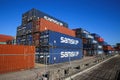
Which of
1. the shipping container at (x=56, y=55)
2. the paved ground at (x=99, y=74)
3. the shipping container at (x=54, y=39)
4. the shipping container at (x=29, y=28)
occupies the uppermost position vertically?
the shipping container at (x=29, y=28)

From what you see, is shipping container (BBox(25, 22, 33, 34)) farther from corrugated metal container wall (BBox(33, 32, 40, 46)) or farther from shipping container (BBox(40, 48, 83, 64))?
shipping container (BBox(40, 48, 83, 64))

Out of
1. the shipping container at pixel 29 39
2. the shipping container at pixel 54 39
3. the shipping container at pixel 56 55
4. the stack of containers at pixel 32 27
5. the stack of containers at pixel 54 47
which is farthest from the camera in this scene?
the shipping container at pixel 29 39

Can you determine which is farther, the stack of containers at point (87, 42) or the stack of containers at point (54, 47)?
the stack of containers at point (87, 42)

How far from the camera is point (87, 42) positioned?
53.1 m

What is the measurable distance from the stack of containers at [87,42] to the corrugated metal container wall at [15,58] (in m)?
32.9

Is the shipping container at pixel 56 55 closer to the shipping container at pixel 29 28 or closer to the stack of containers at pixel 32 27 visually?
the stack of containers at pixel 32 27

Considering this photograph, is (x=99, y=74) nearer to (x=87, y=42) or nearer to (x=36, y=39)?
(x=36, y=39)

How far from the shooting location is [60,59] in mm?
24312

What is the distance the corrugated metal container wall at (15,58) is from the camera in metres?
14.1

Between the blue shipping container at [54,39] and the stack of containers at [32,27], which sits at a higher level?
the stack of containers at [32,27]

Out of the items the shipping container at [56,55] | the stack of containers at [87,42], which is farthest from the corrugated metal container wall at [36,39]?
the stack of containers at [87,42]

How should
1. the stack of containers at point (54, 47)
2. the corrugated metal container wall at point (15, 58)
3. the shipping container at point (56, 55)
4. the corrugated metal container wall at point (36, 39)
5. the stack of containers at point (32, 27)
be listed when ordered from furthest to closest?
the stack of containers at point (32, 27)
the corrugated metal container wall at point (36, 39)
the stack of containers at point (54, 47)
the shipping container at point (56, 55)
the corrugated metal container wall at point (15, 58)

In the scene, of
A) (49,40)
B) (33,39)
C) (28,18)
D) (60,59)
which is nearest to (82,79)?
(49,40)

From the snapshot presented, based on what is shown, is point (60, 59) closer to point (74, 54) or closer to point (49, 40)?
point (49, 40)
